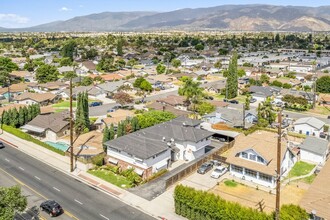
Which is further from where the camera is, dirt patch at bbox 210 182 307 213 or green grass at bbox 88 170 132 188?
green grass at bbox 88 170 132 188

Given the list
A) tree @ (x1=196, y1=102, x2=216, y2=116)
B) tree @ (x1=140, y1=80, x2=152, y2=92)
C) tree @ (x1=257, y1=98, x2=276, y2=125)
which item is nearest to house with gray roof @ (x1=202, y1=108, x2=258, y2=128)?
tree @ (x1=257, y1=98, x2=276, y2=125)

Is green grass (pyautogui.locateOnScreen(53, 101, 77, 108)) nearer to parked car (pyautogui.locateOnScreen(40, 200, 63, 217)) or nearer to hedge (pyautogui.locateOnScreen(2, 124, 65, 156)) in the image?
hedge (pyautogui.locateOnScreen(2, 124, 65, 156))

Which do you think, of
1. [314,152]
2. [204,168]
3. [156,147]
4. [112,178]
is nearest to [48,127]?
[112,178]

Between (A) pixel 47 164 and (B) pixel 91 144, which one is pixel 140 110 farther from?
(A) pixel 47 164

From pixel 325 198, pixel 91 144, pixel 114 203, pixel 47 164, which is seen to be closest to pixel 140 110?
pixel 91 144

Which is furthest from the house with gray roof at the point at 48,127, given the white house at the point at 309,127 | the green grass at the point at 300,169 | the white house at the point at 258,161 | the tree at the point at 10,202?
the white house at the point at 309,127

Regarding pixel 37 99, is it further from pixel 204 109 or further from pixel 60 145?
pixel 204 109

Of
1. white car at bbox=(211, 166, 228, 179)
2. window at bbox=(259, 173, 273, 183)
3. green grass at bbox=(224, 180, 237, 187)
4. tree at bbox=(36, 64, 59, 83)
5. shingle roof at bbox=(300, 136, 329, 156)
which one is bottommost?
green grass at bbox=(224, 180, 237, 187)
